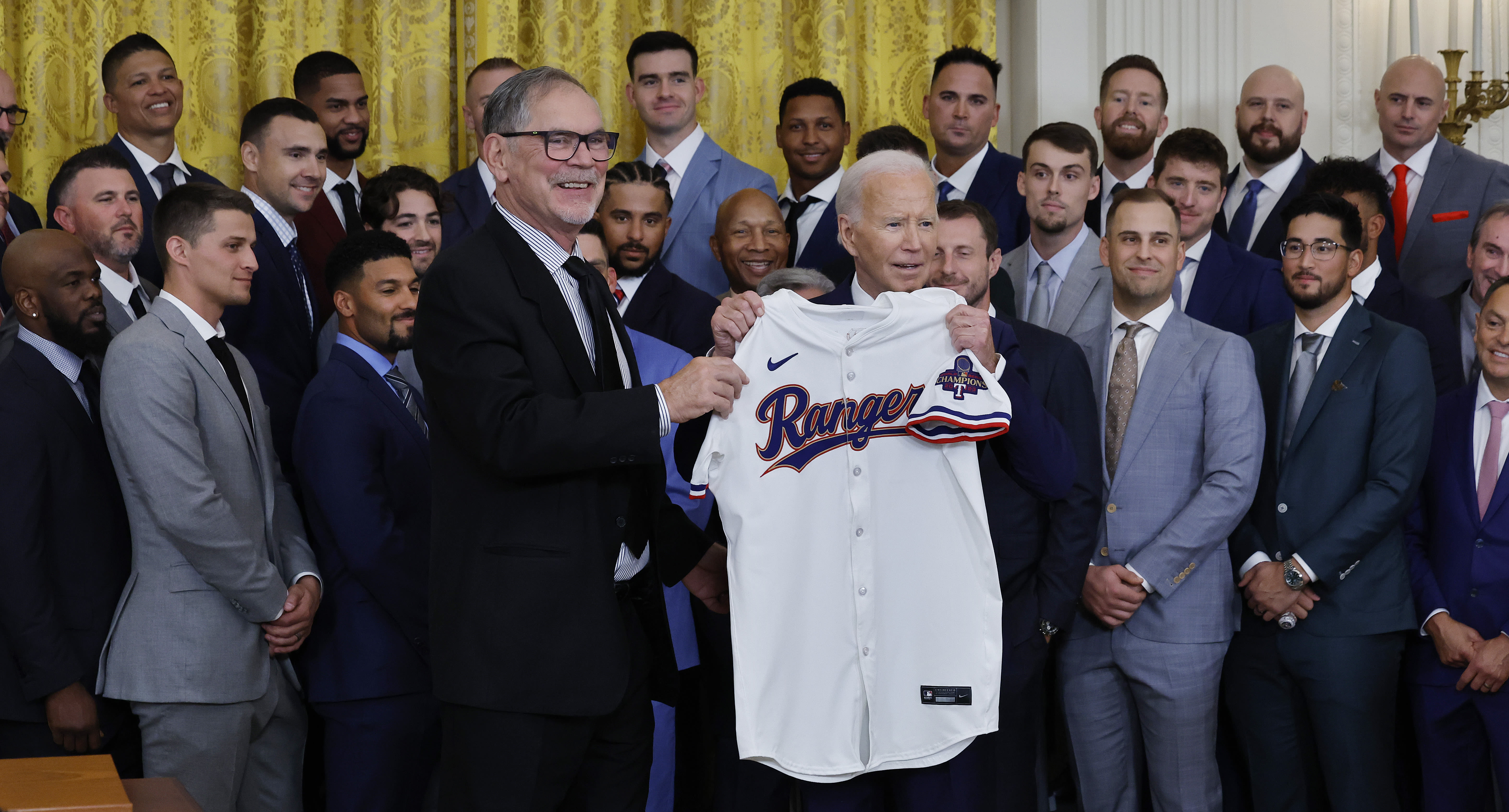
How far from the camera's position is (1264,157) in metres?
5.27

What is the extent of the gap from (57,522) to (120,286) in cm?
92

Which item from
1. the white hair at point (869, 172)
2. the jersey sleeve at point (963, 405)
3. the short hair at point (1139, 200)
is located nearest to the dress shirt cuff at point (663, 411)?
the jersey sleeve at point (963, 405)

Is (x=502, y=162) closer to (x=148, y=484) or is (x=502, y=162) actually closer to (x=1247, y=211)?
(x=148, y=484)

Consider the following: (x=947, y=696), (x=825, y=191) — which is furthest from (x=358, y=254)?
(x=947, y=696)

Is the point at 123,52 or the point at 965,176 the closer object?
the point at 123,52

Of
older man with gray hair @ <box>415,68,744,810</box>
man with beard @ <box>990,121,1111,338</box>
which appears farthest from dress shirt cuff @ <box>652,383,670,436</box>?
man with beard @ <box>990,121,1111,338</box>

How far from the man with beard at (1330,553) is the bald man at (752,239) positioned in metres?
1.60

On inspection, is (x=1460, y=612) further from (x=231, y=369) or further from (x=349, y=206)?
(x=349, y=206)

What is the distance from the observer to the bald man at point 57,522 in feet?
10.7

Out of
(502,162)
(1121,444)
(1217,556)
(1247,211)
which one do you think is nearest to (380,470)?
(502,162)

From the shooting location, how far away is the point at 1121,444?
12.5 feet

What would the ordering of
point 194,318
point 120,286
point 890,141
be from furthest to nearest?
1. point 890,141
2. point 120,286
3. point 194,318

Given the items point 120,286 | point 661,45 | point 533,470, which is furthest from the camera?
point 661,45

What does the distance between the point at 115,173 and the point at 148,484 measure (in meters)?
1.35
